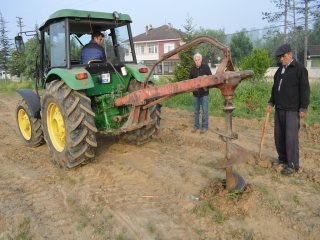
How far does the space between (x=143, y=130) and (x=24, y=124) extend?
2.63 m

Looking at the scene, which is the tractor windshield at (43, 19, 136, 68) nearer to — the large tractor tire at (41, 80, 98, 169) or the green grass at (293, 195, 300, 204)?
the large tractor tire at (41, 80, 98, 169)

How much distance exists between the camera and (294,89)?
4227 mm

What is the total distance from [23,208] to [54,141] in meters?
1.64

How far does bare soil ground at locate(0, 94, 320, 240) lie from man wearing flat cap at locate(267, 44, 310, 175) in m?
0.30

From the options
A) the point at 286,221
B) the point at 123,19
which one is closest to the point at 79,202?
the point at 286,221

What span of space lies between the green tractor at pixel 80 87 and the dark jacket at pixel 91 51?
4.9 inches

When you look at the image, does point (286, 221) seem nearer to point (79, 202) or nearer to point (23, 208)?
point (79, 202)

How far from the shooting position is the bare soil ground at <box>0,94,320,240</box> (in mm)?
2982

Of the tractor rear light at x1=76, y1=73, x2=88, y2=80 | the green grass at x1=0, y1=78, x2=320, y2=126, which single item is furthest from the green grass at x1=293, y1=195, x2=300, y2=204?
the green grass at x1=0, y1=78, x2=320, y2=126

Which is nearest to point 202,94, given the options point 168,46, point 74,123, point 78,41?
point 78,41

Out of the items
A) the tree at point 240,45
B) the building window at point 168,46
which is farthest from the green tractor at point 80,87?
the tree at point 240,45

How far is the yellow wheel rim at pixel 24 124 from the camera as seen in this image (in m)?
6.18

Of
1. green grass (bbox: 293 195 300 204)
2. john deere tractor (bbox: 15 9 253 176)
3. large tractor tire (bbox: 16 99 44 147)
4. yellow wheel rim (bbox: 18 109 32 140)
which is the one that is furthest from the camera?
yellow wheel rim (bbox: 18 109 32 140)

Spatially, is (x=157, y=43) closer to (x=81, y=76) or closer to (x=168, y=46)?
(x=168, y=46)
